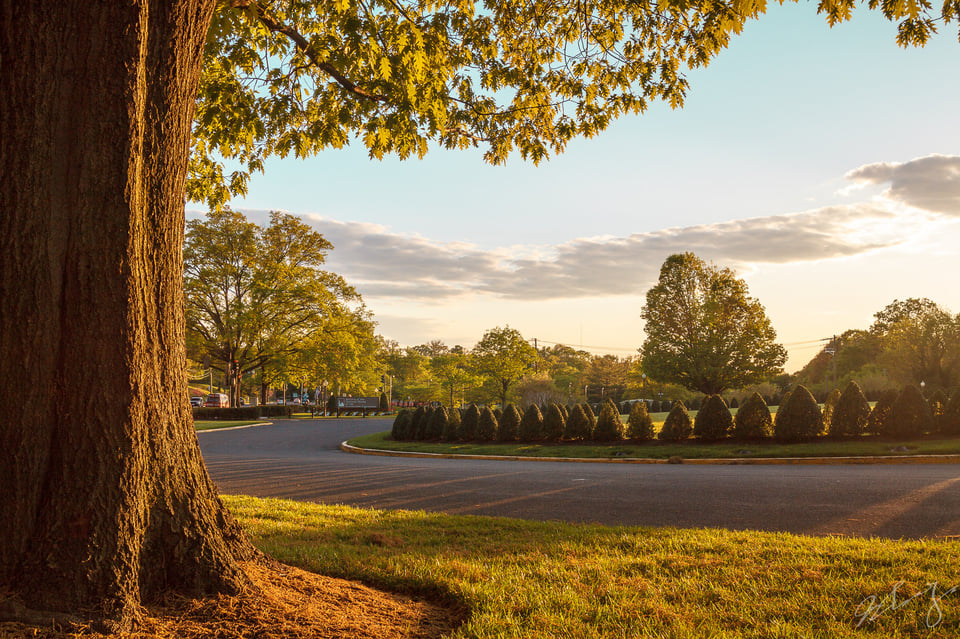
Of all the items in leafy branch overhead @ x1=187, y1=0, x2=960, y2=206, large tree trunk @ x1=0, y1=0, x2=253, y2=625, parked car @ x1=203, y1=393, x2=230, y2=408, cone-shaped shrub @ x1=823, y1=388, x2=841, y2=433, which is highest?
leafy branch overhead @ x1=187, y1=0, x2=960, y2=206

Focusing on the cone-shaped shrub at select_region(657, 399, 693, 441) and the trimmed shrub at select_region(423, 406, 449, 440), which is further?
the trimmed shrub at select_region(423, 406, 449, 440)

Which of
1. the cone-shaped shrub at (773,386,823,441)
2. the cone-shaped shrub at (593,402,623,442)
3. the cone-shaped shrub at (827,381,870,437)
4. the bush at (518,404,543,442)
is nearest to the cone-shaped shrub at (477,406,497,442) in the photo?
the bush at (518,404,543,442)

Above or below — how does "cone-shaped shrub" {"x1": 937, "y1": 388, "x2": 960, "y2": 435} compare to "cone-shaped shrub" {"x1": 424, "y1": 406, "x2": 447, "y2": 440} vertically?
above

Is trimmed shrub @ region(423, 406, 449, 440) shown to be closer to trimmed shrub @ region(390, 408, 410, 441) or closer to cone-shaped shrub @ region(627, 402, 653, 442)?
trimmed shrub @ region(390, 408, 410, 441)

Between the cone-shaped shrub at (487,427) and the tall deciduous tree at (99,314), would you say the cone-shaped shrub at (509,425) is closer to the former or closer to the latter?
the cone-shaped shrub at (487,427)

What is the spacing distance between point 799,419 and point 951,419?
4.29 metres

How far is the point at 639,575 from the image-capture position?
177 inches

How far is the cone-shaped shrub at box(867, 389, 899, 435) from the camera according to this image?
1725cm

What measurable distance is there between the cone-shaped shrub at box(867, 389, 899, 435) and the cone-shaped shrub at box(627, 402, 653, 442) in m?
6.42

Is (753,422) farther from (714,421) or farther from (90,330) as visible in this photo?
(90,330)

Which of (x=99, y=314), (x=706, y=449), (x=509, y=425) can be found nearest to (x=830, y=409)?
(x=706, y=449)

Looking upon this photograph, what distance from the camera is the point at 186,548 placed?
11.0 feet

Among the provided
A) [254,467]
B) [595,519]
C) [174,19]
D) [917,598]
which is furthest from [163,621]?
[254,467]

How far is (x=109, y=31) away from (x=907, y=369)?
6163 cm
